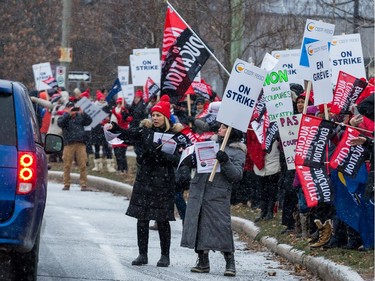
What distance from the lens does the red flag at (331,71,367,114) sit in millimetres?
12273

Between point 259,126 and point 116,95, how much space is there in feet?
39.0

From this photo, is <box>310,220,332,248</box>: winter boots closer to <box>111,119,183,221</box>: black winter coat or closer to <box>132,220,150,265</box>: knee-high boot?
<box>111,119,183,221</box>: black winter coat

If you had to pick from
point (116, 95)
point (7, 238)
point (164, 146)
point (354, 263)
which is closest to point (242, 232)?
point (164, 146)

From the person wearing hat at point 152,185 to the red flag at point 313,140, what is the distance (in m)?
1.36

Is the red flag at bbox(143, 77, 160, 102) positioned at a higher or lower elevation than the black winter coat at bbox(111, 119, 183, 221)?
higher

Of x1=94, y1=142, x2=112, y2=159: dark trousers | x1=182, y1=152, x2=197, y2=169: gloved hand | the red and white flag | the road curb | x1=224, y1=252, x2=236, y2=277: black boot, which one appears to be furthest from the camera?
the red and white flag

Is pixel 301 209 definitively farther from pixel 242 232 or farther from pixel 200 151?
pixel 242 232

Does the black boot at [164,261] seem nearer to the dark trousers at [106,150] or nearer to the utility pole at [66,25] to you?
the dark trousers at [106,150]

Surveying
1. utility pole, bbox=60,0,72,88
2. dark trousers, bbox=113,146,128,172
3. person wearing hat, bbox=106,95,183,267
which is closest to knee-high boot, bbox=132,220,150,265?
person wearing hat, bbox=106,95,183,267

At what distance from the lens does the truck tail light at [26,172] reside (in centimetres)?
838

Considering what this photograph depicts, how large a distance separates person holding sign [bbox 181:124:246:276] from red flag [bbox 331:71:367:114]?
125 centimetres

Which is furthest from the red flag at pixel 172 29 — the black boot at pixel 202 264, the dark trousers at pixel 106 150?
the dark trousers at pixel 106 150

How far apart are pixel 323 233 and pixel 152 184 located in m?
1.92

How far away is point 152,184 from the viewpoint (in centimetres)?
1210
